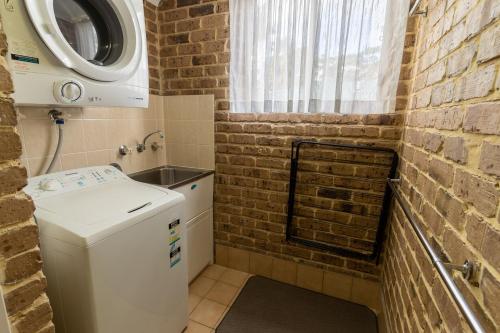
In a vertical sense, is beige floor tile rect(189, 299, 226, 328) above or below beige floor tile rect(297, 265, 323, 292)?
below

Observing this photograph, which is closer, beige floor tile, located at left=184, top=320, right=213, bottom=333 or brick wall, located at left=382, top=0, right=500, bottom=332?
brick wall, located at left=382, top=0, right=500, bottom=332

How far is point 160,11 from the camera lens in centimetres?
199

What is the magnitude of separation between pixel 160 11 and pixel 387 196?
224 centimetres

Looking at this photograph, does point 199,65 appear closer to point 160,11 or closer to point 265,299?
point 160,11

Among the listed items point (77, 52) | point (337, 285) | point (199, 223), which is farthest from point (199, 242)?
A: point (77, 52)

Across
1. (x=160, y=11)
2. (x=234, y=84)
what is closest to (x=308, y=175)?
(x=234, y=84)

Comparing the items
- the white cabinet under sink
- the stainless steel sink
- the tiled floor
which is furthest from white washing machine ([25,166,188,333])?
the stainless steel sink

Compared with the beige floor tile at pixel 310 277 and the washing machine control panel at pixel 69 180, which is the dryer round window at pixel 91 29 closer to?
the washing machine control panel at pixel 69 180

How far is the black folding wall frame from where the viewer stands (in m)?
1.54

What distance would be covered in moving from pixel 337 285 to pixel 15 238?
191cm

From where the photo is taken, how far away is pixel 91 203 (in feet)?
3.72

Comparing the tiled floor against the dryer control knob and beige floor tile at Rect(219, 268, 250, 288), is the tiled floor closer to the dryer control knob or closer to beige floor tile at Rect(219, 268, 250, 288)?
beige floor tile at Rect(219, 268, 250, 288)

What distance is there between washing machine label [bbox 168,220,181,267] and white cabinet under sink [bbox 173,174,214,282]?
1.38 feet

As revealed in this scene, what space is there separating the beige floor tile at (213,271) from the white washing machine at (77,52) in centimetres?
149
